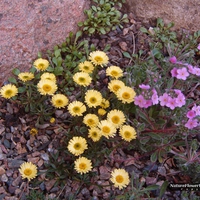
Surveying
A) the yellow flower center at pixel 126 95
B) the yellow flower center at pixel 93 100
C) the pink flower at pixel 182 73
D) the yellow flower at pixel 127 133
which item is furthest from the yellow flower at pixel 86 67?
the pink flower at pixel 182 73

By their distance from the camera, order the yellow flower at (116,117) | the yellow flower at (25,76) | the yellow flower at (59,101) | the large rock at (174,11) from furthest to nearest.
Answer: the large rock at (174,11) → the yellow flower at (25,76) → the yellow flower at (59,101) → the yellow flower at (116,117)

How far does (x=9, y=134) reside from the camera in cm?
293

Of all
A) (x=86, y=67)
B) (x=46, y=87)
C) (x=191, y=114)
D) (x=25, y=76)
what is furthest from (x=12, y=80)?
(x=191, y=114)

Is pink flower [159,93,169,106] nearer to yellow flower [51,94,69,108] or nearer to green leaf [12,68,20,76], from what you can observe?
yellow flower [51,94,69,108]

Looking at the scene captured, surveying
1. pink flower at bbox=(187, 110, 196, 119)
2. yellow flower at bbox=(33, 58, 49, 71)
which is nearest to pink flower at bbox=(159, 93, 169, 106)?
pink flower at bbox=(187, 110, 196, 119)

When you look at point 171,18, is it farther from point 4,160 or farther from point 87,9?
point 4,160

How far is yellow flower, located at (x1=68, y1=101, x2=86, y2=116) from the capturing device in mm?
2736

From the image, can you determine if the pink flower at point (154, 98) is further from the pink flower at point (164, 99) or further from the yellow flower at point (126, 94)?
the yellow flower at point (126, 94)

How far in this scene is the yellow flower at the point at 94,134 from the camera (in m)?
2.63

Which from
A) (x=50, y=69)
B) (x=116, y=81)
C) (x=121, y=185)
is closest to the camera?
(x=121, y=185)

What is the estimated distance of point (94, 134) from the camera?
2639mm

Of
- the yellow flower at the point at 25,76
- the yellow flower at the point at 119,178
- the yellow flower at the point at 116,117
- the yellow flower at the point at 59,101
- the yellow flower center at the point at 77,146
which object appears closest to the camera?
the yellow flower at the point at 119,178

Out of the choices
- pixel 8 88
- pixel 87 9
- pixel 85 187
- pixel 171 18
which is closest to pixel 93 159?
pixel 85 187

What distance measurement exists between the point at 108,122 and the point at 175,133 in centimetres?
52
